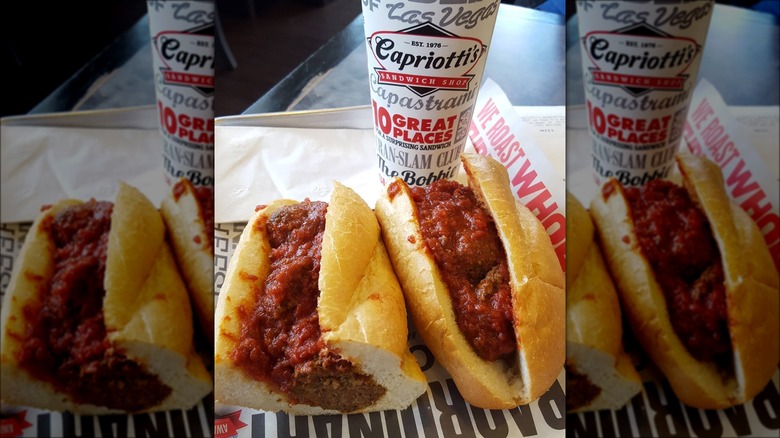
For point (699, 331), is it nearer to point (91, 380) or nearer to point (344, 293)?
point (344, 293)

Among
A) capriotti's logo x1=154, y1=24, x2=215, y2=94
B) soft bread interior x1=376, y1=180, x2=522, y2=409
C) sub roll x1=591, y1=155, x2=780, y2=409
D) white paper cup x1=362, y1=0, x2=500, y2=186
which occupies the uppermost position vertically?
capriotti's logo x1=154, y1=24, x2=215, y2=94

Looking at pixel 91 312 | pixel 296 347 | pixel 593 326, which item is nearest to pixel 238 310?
pixel 296 347

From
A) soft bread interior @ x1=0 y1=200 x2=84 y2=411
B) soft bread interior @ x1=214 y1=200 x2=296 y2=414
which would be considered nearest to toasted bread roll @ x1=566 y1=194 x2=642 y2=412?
soft bread interior @ x1=214 y1=200 x2=296 y2=414

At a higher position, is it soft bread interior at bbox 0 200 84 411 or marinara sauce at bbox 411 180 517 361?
soft bread interior at bbox 0 200 84 411

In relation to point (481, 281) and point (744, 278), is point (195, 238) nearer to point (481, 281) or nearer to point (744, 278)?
point (481, 281)

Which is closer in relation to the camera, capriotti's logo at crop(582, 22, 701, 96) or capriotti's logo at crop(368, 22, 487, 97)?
Answer: capriotti's logo at crop(582, 22, 701, 96)

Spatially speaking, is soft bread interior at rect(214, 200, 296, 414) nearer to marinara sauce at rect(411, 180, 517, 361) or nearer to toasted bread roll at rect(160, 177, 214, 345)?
toasted bread roll at rect(160, 177, 214, 345)
